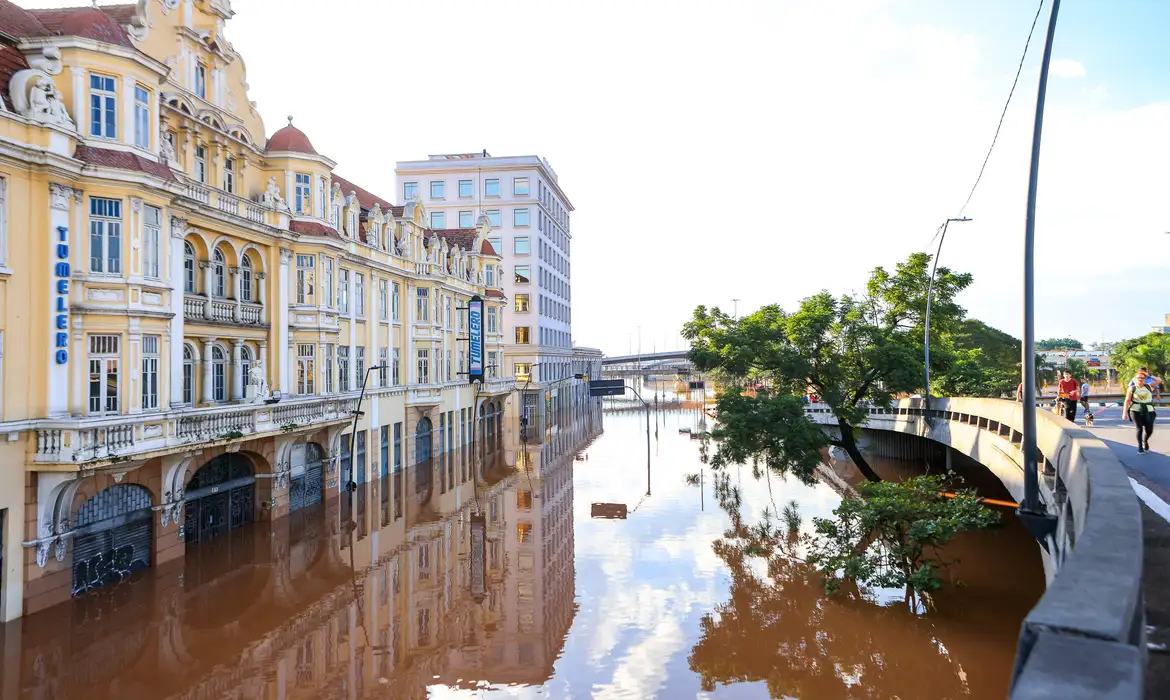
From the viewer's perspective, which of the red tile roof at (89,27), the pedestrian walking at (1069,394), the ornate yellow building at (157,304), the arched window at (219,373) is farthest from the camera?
the arched window at (219,373)

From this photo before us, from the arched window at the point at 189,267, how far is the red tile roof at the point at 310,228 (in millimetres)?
4940

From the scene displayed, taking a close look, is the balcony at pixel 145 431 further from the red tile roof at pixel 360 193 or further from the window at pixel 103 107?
the red tile roof at pixel 360 193

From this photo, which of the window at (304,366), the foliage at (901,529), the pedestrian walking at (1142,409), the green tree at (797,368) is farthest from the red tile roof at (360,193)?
the pedestrian walking at (1142,409)

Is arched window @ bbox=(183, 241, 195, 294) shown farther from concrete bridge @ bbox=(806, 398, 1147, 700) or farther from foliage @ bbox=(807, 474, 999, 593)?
concrete bridge @ bbox=(806, 398, 1147, 700)

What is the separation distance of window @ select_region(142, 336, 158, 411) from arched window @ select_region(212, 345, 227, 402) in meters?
5.19

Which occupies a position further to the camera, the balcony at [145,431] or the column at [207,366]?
the column at [207,366]

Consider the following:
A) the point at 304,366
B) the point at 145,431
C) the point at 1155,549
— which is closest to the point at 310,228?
the point at 304,366

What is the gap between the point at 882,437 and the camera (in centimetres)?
5294

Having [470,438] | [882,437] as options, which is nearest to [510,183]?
[470,438]

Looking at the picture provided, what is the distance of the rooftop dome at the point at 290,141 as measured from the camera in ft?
99.7

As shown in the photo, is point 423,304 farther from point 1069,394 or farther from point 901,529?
point 1069,394

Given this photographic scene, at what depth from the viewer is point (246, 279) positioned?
28578mm

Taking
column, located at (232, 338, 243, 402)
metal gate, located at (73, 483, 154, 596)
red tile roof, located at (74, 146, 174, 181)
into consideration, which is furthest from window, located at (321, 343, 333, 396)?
red tile roof, located at (74, 146, 174, 181)

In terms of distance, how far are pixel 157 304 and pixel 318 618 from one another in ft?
31.9
